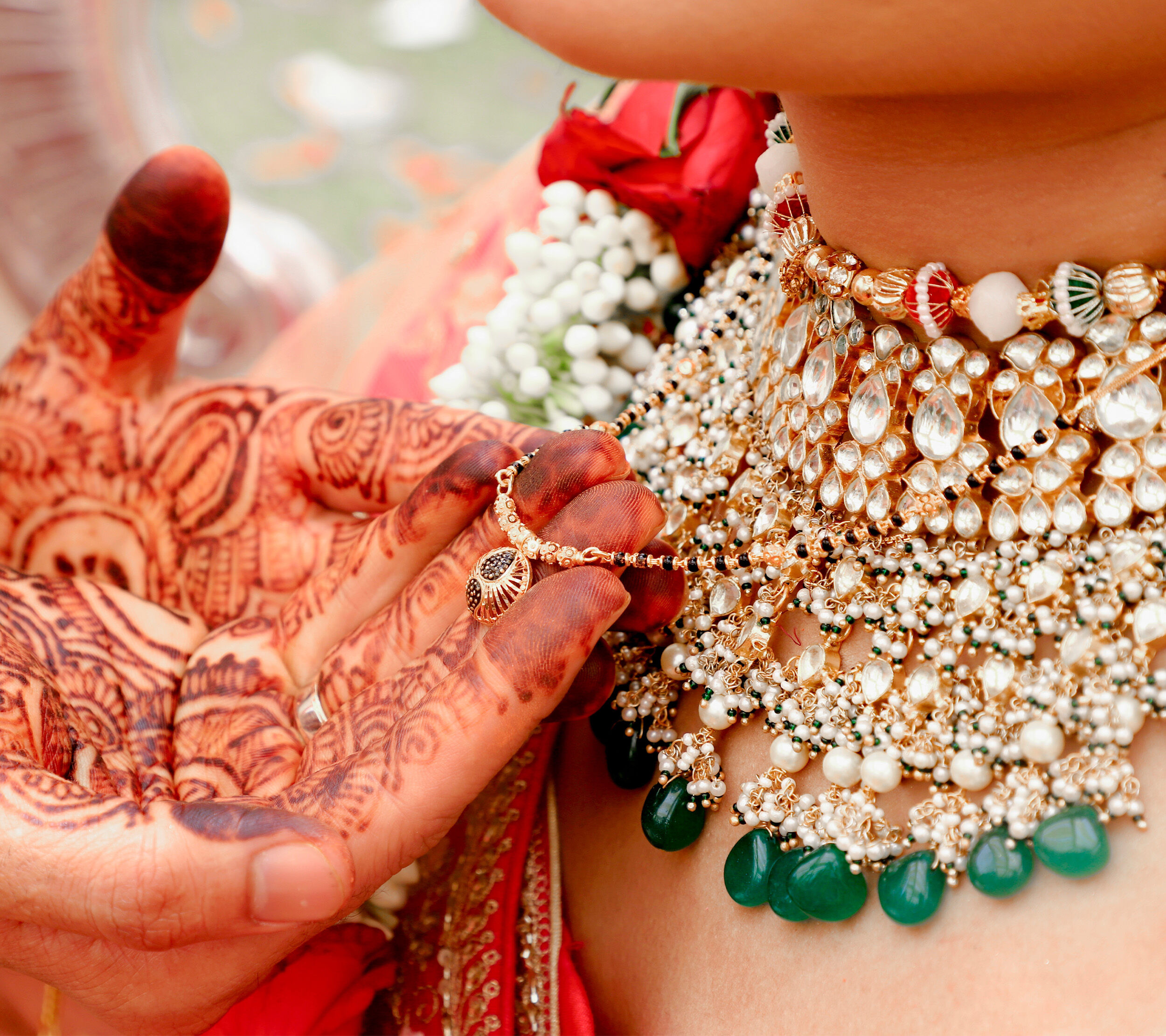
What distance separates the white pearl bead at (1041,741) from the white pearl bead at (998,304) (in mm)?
192

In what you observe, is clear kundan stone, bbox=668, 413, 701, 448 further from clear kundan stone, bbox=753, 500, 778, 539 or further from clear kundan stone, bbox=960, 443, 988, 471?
clear kundan stone, bbox=960, 443, 988, 471

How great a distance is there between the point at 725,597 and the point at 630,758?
0.12m

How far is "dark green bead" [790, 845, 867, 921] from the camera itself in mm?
545

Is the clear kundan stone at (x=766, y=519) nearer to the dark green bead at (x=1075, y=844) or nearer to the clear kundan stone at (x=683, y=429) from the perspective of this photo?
the clear kundan stone at (x=683, y=429)

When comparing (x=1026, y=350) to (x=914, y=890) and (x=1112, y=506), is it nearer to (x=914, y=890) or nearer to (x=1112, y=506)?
(x=1112, y=506)

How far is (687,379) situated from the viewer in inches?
30.4

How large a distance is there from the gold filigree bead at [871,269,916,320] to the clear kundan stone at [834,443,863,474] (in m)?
0.08

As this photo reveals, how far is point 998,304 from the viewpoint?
0.51 meters

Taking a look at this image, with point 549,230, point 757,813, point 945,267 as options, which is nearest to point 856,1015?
Result: point 757,813

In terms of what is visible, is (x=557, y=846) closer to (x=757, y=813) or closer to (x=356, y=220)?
(x=757, y=813)

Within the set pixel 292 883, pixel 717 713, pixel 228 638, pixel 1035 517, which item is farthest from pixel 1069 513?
pixel 228 638

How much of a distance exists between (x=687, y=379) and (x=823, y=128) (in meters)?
0.27

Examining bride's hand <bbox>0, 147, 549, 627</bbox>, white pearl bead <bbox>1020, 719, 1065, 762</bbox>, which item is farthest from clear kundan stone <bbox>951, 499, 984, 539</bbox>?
A: bride's hand <bbox>0, 147, 549, 627</bbox>

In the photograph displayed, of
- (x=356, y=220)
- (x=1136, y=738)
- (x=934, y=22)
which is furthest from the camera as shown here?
(x=356, y=220)
